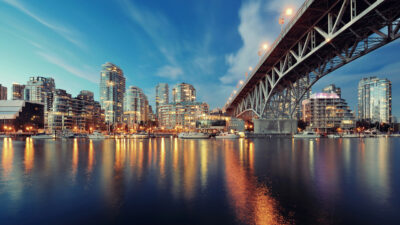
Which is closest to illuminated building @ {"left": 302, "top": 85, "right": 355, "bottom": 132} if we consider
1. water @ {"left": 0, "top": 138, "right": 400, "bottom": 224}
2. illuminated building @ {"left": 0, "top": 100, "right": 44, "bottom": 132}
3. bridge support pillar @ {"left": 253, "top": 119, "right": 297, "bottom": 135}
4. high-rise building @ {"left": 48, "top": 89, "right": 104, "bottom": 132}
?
bridge support pillar @ {"left": 253, "top": 119, "right": 297, "bottom": 135}

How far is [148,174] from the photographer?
14844 mm

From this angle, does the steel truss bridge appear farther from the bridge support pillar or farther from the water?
the water

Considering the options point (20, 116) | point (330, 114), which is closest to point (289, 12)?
point (330, 114)

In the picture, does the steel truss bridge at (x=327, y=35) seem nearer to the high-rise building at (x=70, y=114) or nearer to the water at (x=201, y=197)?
the water at (x=201, y=197)

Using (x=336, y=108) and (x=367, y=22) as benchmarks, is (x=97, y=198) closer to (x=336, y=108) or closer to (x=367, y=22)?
(x=367, y=22)

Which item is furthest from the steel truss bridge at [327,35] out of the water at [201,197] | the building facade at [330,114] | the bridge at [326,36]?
the building facade at [330,114]

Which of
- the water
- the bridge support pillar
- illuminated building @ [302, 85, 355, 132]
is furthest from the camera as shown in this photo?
illuminated building @ [302, 85, 355, 132]

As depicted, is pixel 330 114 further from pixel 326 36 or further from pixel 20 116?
pixel 20 116

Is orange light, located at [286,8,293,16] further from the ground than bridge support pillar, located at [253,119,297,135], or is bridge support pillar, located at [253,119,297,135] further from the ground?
orange light, located at [286,8,293,16]

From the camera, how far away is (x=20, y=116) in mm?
138875

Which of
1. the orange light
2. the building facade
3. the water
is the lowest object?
the water

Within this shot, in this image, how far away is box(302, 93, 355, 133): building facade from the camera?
122750 millimetres

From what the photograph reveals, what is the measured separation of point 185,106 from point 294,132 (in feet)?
422

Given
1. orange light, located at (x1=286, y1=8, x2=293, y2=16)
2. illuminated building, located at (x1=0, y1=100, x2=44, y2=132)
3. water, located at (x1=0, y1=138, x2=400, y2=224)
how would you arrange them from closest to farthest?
water, located at (x1=0, y1=138, x2=400, y2=224)
orange light, located at (x1=286, y1=8, x2=293, y2=16)
illuminated building, located at (x1=0, y1=100, x2=44, y2=132)
